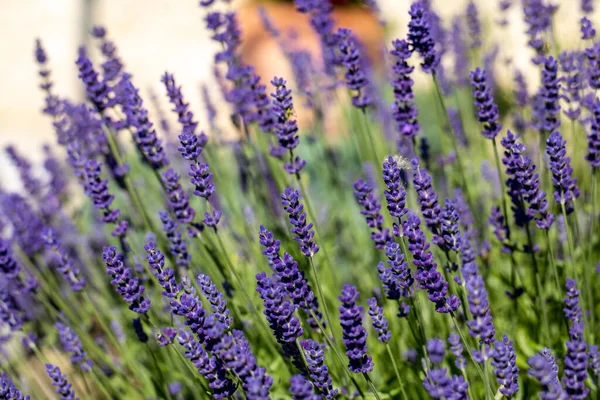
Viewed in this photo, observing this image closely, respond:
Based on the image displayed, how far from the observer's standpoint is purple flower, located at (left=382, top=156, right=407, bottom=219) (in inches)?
79.7

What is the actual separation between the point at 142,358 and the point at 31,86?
10.4 meters

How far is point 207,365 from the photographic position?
6.68 feet

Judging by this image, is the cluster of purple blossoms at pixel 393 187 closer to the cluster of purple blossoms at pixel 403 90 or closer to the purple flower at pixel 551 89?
the cluster of purple blossoms at pixel 403 90

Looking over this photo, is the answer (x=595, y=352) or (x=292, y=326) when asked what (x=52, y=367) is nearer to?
(x=292, y=326)

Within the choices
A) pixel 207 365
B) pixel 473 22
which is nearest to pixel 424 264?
pixel 207 365

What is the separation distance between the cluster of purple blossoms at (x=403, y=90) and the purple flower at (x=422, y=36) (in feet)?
0.17

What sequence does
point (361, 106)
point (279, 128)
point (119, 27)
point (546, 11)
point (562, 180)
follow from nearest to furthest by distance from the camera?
1. point (562, 180)
2. point (279, 128)
3. point (361, 106)
4. point (546, 11)
5. point (119, 27)

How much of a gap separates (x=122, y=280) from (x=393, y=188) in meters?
0.95

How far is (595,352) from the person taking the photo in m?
2.22

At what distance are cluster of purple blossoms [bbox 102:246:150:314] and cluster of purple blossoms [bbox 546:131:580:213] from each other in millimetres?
1477

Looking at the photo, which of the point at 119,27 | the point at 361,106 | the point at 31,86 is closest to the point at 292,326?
the point at 361,106

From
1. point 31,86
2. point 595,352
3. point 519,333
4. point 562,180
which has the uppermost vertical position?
point 31,86

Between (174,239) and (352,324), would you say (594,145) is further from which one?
(174,239)

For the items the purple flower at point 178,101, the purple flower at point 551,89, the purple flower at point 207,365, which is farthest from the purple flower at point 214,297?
the purple flower at point 551,89
